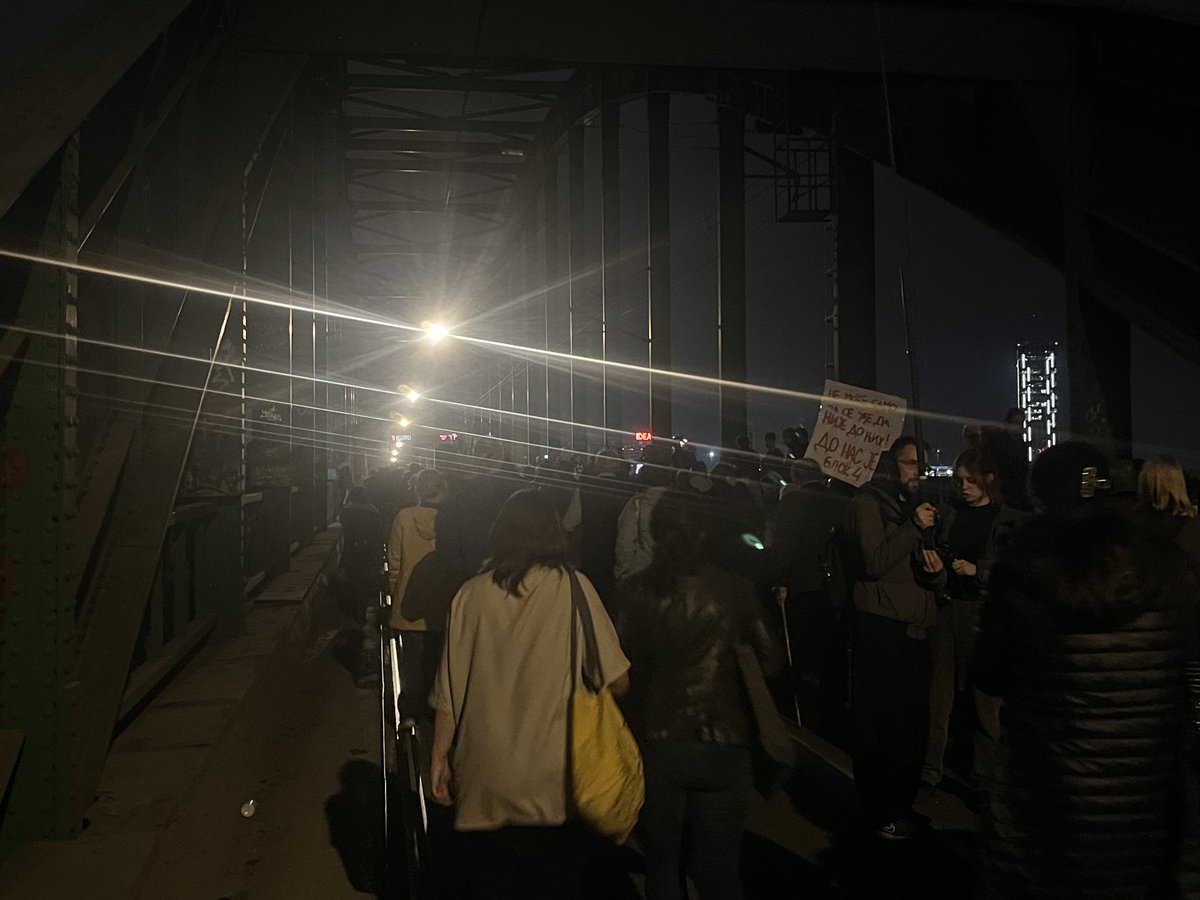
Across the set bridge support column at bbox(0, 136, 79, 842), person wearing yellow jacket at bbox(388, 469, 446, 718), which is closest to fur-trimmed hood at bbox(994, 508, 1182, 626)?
bridge support column at bbox(0, 136, 79, 842)

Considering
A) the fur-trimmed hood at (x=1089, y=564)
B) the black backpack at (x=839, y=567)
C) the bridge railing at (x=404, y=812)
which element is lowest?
the bridge railing at (x=404, y=812)

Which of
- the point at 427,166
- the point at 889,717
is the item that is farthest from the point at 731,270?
the point at 889,717

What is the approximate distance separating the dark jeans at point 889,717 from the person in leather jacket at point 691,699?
79.0 inches

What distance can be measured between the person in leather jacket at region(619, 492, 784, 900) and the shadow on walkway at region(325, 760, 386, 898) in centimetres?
216

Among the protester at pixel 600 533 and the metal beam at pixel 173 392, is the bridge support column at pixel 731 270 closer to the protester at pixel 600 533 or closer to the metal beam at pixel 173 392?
the protester at pixel 600 533

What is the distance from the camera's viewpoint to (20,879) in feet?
15.7

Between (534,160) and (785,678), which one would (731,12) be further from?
(534,160)

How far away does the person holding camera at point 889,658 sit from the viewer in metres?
6.07

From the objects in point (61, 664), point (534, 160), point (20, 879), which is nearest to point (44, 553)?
point (61, 664)

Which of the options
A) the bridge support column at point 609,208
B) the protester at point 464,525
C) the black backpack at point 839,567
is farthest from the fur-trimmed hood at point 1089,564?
the bridge support column at point 609,208

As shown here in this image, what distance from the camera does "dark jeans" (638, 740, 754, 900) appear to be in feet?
13.8

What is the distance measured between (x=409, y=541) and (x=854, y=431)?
133 inches

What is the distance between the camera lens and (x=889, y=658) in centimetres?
617

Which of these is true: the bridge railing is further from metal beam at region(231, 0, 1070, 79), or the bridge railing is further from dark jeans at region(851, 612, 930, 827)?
metal beam at region(231, 0, 1070, 79)
